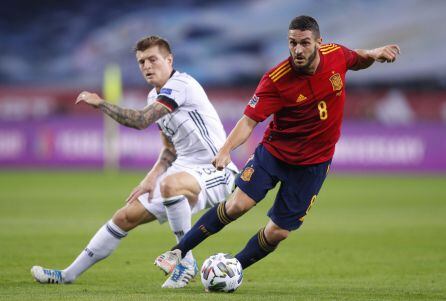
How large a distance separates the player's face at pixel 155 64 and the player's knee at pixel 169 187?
0.88m

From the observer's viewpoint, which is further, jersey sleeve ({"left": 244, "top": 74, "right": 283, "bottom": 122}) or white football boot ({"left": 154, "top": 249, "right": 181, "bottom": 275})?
white football boot ({"left": 154, "top": 249, "right": 181, "bottom": 275})

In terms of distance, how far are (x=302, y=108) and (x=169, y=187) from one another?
4.64ft

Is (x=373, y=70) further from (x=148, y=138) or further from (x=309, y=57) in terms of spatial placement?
(x=309, y=57)

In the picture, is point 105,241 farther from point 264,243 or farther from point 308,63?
point 308,63

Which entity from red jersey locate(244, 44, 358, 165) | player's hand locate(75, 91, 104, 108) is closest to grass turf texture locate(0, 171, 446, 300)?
red jersey locate(244, 44, 358, 165)

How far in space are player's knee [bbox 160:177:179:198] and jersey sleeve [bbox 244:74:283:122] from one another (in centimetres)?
112

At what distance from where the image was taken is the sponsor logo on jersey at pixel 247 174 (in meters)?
7.54

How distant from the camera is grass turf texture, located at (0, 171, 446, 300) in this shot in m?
7.54

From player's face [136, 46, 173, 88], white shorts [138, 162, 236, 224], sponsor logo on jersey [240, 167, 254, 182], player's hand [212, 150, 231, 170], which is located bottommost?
white shorts [138, 162, 236, 224]

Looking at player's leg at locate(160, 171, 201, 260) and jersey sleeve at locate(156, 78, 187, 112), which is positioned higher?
jersey sleeve at locate(156, 78, 187, 112)

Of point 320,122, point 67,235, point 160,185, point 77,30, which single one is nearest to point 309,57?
point 320,122

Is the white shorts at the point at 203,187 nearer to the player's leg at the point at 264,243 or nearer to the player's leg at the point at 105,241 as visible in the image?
the player's leg at the point at 105,241

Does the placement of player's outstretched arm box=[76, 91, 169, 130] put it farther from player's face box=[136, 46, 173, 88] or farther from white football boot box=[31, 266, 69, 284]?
white football boot box=[31, 266, 69, 284]

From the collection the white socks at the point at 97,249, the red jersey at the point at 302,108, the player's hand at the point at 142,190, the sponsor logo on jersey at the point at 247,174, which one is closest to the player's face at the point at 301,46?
the red jersey at the point at 302,108
